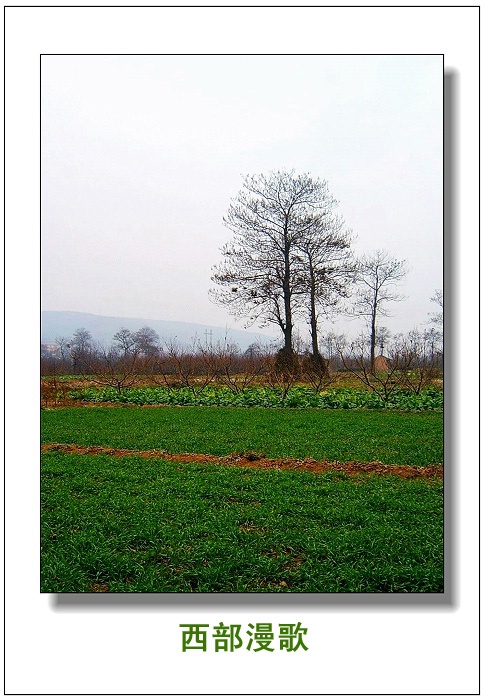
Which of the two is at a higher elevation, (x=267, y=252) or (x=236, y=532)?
(x=267, y=252)

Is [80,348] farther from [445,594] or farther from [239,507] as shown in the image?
[445,594]

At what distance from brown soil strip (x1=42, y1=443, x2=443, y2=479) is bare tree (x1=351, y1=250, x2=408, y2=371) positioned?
144cm

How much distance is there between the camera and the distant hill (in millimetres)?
3343

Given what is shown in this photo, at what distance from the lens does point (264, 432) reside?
4781 millimetres

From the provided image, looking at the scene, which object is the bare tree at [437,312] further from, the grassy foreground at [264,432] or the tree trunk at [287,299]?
the tree trunk at [287,299]

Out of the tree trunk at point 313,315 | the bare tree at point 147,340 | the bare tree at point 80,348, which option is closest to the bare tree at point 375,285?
the tree trunk at point 313,315

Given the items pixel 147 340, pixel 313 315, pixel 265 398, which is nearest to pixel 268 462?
pixel 147 340

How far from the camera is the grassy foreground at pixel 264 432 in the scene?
13.6 feet

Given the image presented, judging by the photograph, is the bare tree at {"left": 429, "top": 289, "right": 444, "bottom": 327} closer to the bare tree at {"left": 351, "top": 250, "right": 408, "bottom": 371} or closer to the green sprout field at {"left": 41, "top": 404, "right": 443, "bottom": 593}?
the bare tree at {"left": 351, "top": 250, "right": 408, "bottom": 371}

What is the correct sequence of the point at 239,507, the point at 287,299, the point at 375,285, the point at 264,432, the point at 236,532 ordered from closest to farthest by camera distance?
the point at 236,532 → the point at 239,507 → the point at 375,285 → the point at 264,432 → the point at 287,299

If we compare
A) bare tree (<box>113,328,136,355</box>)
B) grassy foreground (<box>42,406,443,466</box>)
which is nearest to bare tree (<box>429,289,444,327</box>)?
grassy foreground (<box>42,406,443,466</box>)

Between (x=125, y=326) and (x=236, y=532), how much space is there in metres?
2.05

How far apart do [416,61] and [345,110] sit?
536 millimetres

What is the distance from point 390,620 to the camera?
7.39ft
